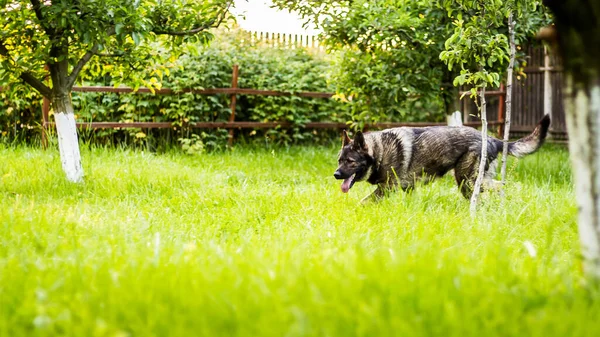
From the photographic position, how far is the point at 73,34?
6398 millimetres

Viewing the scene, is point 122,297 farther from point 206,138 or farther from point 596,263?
point 206,138

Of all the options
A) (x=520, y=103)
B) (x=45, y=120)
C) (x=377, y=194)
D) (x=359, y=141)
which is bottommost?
(x=377, y=194)

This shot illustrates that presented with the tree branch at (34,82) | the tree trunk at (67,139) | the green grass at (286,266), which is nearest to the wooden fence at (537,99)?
the green grass at (286,266)

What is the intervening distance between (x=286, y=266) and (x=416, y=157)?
144 inches

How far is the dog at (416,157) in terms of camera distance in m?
6.27

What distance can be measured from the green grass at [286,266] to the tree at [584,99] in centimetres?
26

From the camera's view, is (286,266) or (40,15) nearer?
(286,266)

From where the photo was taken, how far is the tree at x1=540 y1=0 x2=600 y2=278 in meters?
2.44

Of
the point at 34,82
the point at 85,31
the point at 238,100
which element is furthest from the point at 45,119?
the point at 85,31

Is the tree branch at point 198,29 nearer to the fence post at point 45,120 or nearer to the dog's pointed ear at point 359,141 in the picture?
the dog's pointed ear at point 359,141

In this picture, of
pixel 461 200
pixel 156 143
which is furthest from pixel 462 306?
pixel 156 143

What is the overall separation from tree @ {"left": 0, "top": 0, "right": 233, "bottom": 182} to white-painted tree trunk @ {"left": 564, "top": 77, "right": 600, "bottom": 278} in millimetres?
4490

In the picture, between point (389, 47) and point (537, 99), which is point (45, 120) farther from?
point (537, 99)


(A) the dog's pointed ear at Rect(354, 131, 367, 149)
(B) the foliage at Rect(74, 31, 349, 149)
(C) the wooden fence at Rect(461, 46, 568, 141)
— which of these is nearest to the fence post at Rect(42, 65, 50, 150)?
(B) the foliage at Rect(74, 31, 349, 149)
